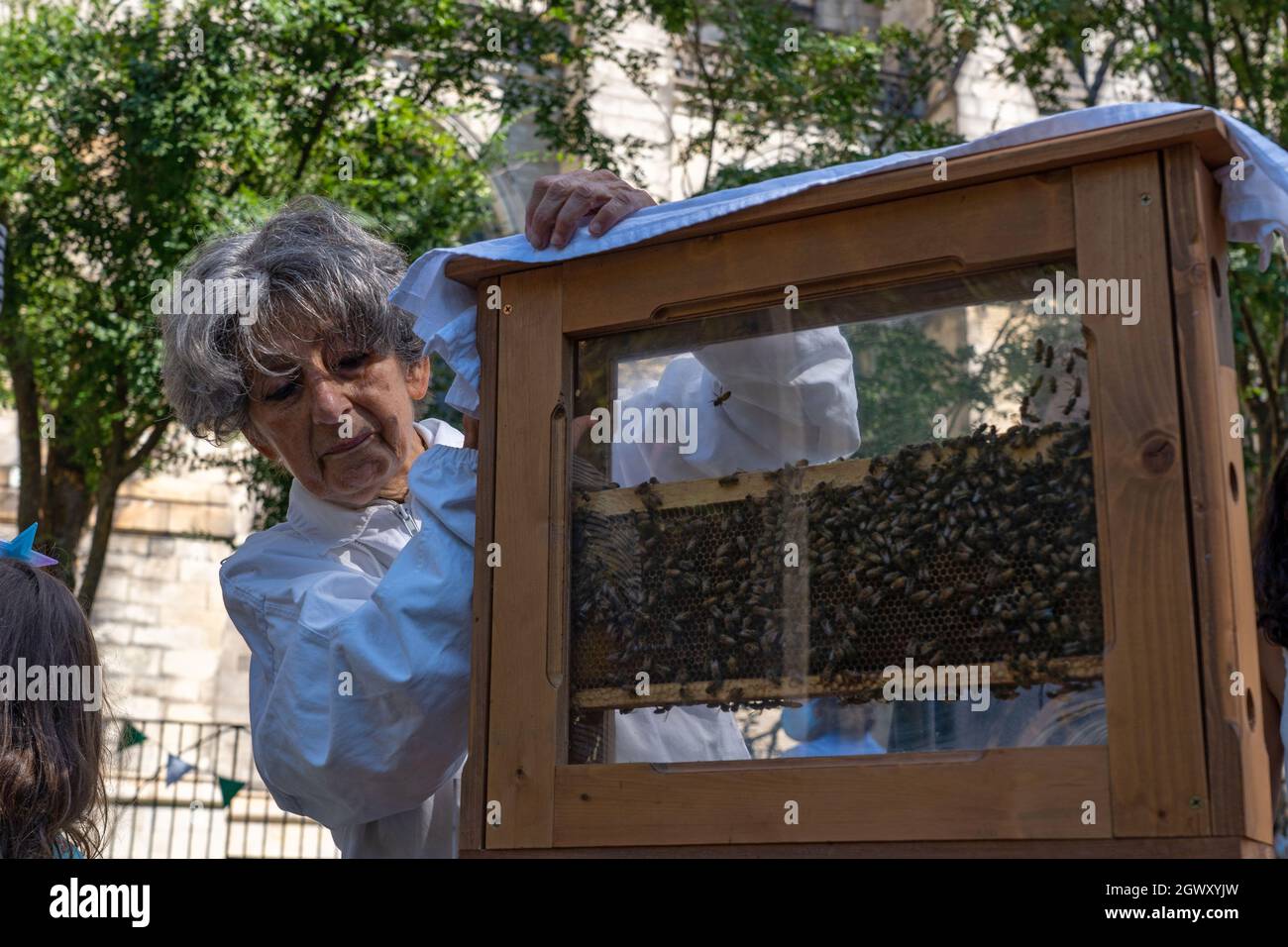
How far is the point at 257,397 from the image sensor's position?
3.01 m

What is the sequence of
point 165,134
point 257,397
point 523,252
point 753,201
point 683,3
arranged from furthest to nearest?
point 683,3 < point 165,134 < point 257,397 < point 523,252 < point 753,201

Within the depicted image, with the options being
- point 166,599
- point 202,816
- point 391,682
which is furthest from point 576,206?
point 166,599

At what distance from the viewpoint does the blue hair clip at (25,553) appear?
297cm

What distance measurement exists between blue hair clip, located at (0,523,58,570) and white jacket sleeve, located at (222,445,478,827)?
0.68 meters

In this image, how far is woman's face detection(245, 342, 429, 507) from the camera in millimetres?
2951

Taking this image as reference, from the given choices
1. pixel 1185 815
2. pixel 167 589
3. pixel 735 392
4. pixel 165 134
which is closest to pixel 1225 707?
pixel 1185 815

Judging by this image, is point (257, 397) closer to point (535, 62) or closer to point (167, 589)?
point (535, 62)

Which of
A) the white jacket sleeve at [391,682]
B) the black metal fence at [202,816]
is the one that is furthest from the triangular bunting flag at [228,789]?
the white jacket sleeve at [391,682]

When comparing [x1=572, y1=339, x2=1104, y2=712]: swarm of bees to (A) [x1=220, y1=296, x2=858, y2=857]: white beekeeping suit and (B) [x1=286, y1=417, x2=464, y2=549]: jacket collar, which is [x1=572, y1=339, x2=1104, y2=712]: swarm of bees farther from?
(B) [x1=286, y1=417, x2=464, y2=549]: jacket collar

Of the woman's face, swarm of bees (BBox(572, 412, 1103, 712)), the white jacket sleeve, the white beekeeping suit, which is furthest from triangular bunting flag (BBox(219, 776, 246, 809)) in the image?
swarm of bees (BBox(572, 412, 1103, 712))

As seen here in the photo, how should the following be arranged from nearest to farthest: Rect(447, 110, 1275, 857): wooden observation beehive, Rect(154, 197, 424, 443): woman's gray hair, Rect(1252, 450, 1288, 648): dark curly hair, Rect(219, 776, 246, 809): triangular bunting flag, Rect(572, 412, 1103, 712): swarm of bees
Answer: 1. Rect(447, 110, 1275, 857): wooden observation beehive
2. Rect(572, 412, 1103, 712): swarm of bees
3. Rect(1252, 450, 1288, 648): dark curly hair
4. Rect(154, 197, 424, 443): woman's gray hair
5. Rect(219, 776, 246, 809): triangular bunting flag

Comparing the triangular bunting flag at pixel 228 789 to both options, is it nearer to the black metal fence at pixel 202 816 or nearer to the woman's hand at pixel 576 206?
the black metal fence at pixel 202 816

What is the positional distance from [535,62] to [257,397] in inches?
271

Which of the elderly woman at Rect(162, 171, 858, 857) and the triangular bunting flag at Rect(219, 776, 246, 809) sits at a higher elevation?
the elderly woman at Rect(162, 171, 858, 857)
